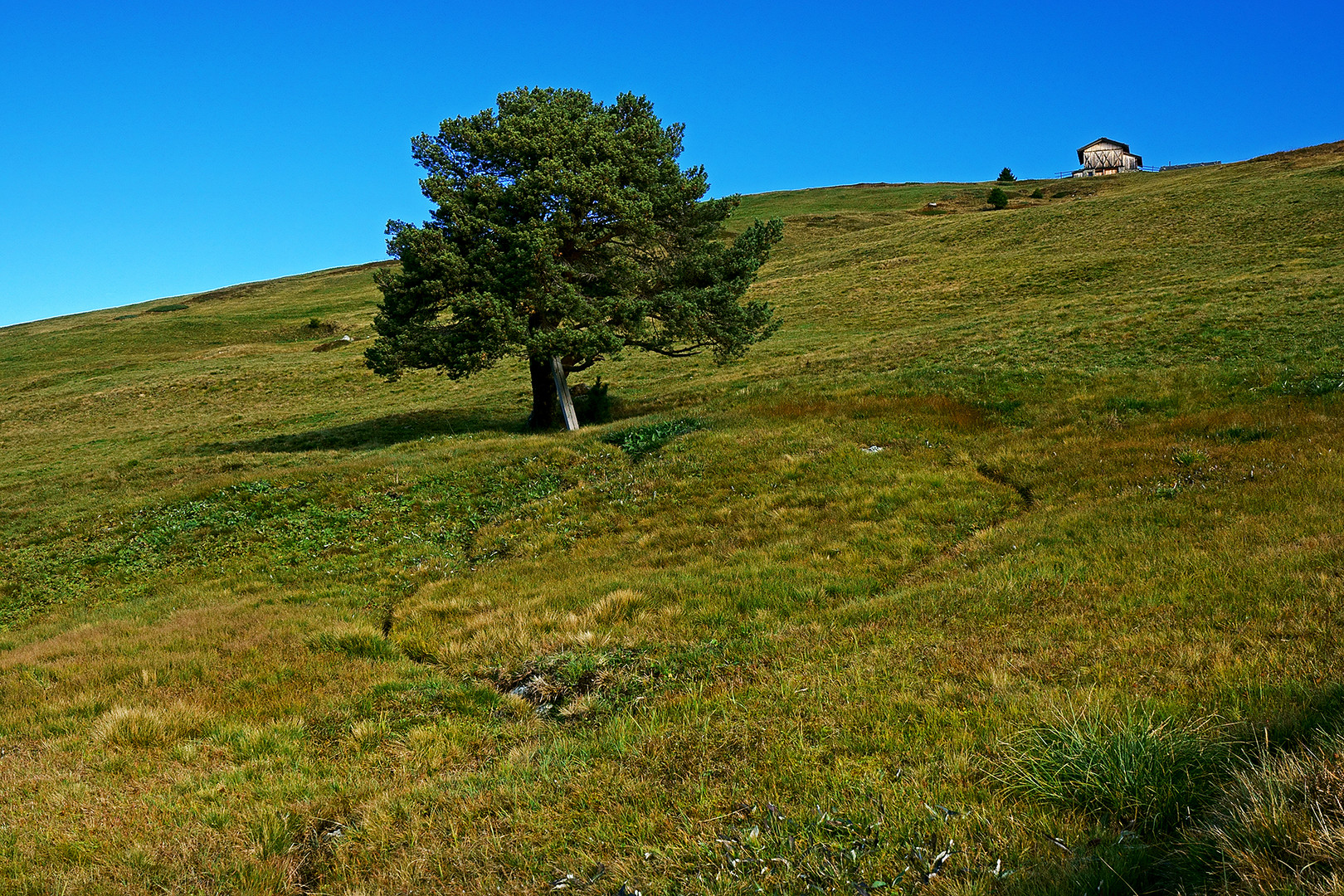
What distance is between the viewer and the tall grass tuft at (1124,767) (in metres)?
4.05

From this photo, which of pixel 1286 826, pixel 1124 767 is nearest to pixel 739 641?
pixel 1124 767

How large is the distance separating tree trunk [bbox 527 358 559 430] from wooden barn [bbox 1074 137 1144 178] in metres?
141

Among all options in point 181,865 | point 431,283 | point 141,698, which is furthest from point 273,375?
point 181,865

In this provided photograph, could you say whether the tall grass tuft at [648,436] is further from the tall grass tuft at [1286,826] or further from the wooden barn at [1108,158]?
the wooden barn at [1108,158]

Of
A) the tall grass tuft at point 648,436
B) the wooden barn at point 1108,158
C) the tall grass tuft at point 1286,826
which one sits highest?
the wooden barn at point 1108,158

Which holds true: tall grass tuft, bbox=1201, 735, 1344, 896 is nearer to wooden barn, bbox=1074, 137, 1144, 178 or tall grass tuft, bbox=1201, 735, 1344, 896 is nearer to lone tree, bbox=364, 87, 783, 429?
lone tree, bbox=364, 87, 783, 429

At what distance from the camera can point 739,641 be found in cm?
872

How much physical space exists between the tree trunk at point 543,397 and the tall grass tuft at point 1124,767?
2702 centimetres

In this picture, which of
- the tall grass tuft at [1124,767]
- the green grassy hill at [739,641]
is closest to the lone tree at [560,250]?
the green grassy hill at [739,641]

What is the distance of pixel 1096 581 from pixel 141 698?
1159 centimetres

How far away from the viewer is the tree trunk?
30781mm

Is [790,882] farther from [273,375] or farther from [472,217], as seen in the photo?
[273,375]

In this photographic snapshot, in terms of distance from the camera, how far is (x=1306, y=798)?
10.9 feet

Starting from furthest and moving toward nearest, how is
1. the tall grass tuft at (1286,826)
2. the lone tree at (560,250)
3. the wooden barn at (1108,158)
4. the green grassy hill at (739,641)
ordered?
1. the wooden barn at (1108,158)
2. the lone tree at (560,250)
3. the green grassy hill at (739,641)
4. the tall grass tuft at (1286,826)
